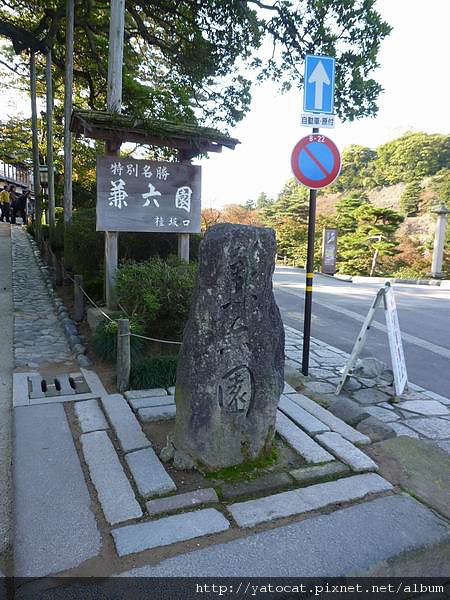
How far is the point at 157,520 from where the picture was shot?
8.20 feet

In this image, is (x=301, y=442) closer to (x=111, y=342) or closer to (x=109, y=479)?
(x=109, y=479)

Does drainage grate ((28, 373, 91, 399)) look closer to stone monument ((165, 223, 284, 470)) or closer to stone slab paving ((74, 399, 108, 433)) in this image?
stone slab paving ((74, 399, 108, 433))

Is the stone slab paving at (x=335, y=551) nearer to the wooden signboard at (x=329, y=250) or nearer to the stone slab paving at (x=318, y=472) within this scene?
the stone slab paving at (x=318, y=472)

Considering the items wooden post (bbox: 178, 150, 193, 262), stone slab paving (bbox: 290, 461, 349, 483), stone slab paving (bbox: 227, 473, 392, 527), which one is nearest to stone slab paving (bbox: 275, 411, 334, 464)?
stone slab paving (bbox: 290, 461, 349, 483)

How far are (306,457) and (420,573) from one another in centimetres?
107

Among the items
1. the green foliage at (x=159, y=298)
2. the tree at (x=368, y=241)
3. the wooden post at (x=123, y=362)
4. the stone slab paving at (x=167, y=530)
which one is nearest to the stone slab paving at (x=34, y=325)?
the green foliage at (x=159, y=298)

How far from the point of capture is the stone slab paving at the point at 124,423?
3.38m

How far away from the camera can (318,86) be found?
4.86 meters

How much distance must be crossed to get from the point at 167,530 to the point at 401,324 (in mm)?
7547

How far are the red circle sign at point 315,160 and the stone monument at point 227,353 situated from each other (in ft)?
6.97

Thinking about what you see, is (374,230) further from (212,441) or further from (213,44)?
(212,441)

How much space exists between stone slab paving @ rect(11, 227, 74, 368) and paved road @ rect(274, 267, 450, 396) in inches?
178

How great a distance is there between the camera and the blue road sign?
4.84 m

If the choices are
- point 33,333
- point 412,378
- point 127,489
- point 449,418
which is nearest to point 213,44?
point 33,333
